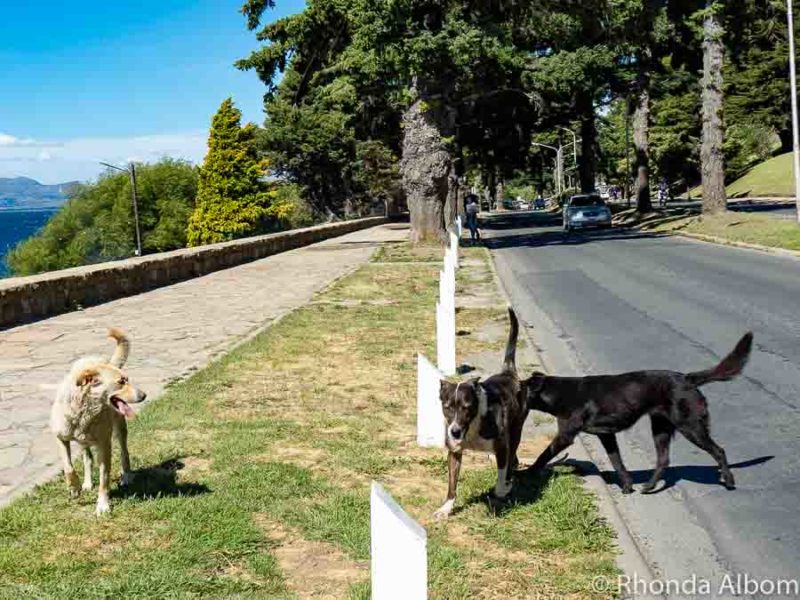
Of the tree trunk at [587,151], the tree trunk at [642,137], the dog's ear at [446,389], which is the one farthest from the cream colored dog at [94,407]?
the tree trunk at [587,151]

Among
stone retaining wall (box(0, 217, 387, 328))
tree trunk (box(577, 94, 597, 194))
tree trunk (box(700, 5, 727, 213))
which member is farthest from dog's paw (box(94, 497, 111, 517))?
tree trunk (box(577, 94, 597, 194))

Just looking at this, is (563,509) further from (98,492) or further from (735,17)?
(735,17)

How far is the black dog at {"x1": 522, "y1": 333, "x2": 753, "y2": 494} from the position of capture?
5.36 metres

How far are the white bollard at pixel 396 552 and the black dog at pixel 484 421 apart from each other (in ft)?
6.42

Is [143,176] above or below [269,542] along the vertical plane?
above

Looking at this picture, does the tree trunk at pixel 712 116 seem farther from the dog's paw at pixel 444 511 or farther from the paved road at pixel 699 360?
the dog's paw at pixel 444 511

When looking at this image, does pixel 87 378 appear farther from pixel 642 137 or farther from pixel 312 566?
pixel 642 137

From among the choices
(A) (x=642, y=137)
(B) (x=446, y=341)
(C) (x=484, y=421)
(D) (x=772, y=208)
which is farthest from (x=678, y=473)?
(D) (x=772, y=208)

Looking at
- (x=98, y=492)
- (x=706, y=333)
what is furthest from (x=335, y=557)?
(x=706, y=333)

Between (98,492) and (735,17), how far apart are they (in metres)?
32.2

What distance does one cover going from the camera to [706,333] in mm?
11258

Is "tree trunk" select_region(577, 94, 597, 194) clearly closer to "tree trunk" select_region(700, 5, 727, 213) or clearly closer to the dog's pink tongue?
"tree trunk" select_region(700, 5, 727, 213)

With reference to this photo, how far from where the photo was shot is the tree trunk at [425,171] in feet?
89.7

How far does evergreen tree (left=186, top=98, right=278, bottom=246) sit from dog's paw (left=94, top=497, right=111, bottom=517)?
55.9m
